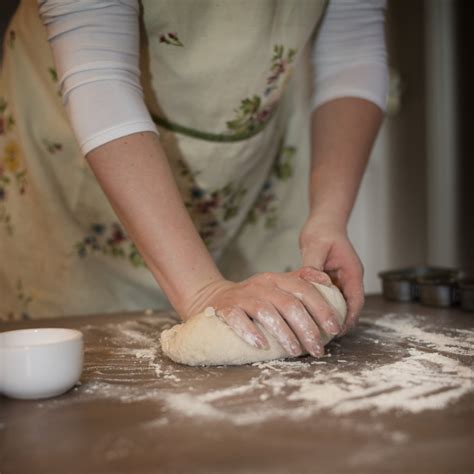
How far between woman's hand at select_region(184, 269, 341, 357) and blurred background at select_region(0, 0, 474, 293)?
1364 mm

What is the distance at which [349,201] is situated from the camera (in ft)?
3.67

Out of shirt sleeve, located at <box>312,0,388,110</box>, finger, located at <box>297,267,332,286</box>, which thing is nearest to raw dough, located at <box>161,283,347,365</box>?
finger, located at <box>297,267,332,286</box>

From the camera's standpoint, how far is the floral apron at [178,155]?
1.17 meters

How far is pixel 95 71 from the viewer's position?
87cm

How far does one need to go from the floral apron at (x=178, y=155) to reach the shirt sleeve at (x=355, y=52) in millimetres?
47

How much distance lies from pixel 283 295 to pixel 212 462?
327 millimetres

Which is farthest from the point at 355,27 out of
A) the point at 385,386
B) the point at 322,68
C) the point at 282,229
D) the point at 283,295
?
the point at 385,386

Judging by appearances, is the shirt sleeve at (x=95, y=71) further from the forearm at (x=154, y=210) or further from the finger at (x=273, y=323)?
the finger at (x=273, y=323)

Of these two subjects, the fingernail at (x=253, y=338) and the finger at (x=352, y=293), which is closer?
the fingernail at (x=253, y=338)

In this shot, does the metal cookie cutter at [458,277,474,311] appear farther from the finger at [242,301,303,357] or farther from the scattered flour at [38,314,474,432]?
the finger at [242,301,303,357]

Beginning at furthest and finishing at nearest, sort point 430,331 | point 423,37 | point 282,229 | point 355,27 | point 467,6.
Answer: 1. point 423,37
2. point 467,6
3. point 282,229
4. point 355,27
5. point 430,331

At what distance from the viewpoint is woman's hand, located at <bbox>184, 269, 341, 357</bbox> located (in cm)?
79

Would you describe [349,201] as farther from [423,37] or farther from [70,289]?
[423,37]

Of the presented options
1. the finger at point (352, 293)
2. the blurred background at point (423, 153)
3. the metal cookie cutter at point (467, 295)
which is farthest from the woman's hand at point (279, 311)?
the blurred background at point (423, 153)
